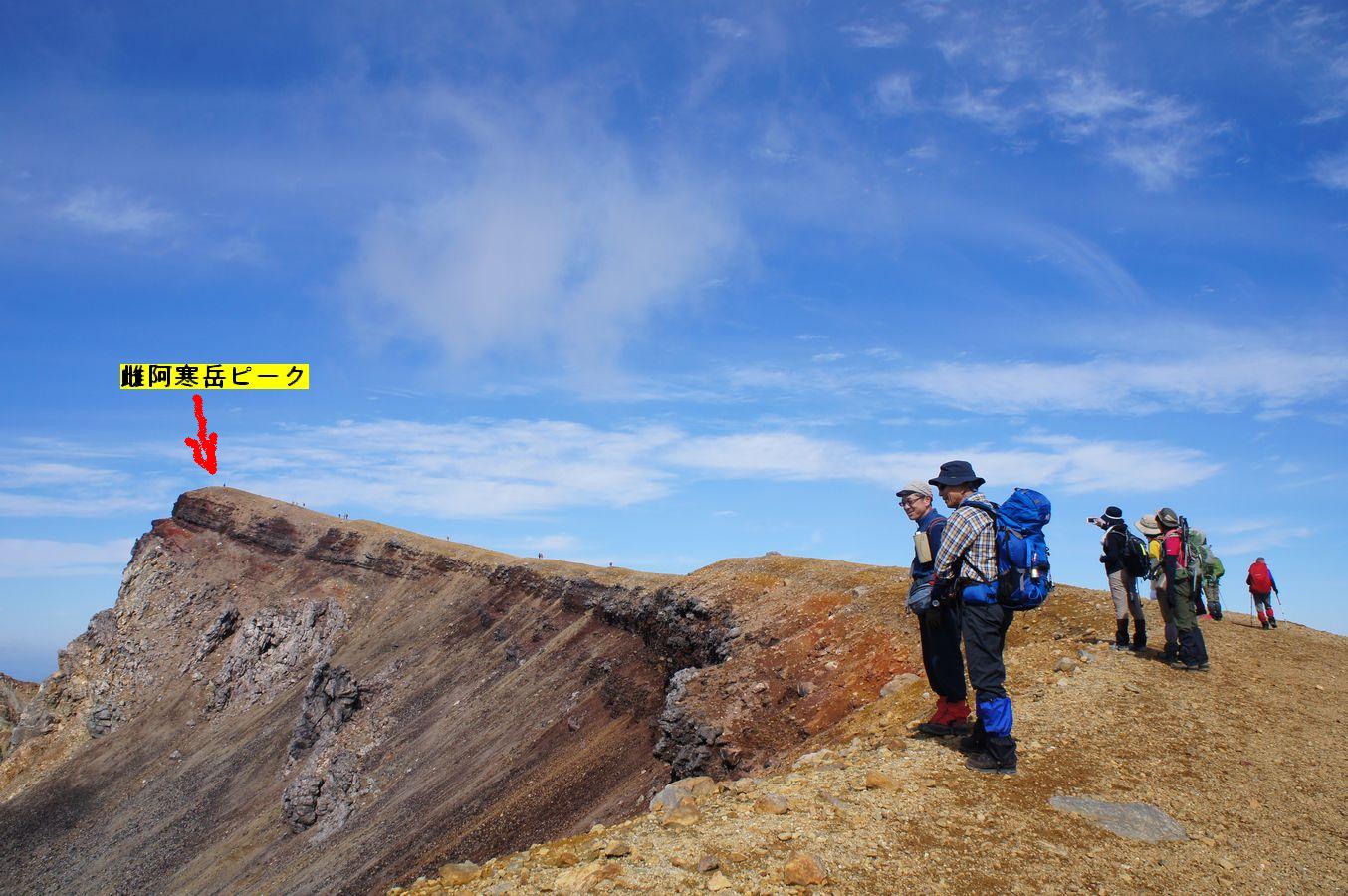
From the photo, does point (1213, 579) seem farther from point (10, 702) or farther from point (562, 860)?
point (10, 702)

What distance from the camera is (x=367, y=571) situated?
2408 inches

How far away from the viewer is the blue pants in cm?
775

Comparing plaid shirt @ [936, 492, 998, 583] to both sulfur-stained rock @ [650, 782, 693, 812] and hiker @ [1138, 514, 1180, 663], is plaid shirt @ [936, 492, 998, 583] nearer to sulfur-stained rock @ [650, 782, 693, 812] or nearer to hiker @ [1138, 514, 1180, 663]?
sulfur-stained rock @ [650, 782, 693, 812]

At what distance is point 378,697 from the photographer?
43.8 meters

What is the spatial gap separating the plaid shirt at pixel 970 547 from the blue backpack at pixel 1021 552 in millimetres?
72

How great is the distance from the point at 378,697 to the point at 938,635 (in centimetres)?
4165

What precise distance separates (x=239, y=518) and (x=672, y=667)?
6112cm

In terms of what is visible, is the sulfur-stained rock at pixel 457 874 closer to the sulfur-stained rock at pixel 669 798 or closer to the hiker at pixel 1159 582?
the sulfur-stained rock at pixel 669 798

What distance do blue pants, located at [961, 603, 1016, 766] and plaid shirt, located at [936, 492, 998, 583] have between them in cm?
34

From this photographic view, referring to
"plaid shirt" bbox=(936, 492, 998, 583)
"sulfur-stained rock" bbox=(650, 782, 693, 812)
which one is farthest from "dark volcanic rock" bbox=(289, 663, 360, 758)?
"plaid shirt" bbox=(936, 492, 998, 583)

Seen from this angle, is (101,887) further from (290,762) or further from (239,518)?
(239,518)

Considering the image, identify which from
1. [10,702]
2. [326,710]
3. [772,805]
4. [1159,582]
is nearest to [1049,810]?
[772,805]

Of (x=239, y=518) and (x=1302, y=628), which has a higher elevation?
(x=239, y=518)

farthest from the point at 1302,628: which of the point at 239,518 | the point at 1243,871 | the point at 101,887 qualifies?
the point at 239,518
